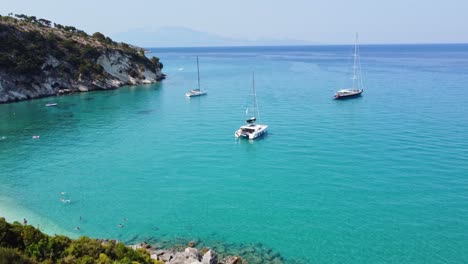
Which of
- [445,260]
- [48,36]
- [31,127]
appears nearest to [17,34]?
[48,36]

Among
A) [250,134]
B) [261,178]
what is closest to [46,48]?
[250,134]

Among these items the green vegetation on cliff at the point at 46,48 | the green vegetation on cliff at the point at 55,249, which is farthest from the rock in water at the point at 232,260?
the green vegetation on cliff at the point at 46,48

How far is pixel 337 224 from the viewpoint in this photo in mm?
33344

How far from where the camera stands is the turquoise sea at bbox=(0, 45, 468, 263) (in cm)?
3170

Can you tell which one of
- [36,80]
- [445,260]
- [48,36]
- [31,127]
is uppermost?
[48,36]

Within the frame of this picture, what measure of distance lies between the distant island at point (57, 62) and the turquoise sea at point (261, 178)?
16.7 metres

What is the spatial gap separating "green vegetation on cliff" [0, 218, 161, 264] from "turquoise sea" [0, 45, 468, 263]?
9322mm

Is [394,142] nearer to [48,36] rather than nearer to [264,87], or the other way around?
[264,87]

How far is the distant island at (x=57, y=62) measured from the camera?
96.8m

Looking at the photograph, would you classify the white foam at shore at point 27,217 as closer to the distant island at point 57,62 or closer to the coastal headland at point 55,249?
the coastal headland at point 55,249

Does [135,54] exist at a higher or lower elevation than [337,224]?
higher

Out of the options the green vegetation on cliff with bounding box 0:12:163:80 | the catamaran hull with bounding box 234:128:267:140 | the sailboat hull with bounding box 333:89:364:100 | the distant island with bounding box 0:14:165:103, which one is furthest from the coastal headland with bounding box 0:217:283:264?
the green vegetation on cliff with bounding box 0:12:163:80

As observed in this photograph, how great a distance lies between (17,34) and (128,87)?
111 feet

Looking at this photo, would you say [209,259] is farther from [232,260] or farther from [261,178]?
[261,178]
